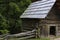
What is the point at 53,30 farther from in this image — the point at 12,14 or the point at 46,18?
the point at 12,14

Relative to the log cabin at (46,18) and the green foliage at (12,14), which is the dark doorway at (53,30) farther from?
the green foliage at (12,14)

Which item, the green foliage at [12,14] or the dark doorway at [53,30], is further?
the green foliage at [12,14]

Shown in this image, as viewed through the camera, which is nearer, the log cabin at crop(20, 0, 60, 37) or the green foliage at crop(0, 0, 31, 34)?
the log cabin at crop(20, 0, 60, 37)

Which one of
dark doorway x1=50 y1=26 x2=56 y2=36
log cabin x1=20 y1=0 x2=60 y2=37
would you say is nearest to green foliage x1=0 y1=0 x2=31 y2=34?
dark doorway x1=50 y1=26 x2=56 y2=36

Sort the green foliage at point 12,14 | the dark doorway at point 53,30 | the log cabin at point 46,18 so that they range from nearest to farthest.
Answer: the log cabin at point 46,18
the dark doorway at point 53,30
the green foliage at point 12,14

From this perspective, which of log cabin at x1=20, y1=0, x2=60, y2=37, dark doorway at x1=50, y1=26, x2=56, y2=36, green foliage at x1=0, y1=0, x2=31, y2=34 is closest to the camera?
log cabin at x1=20, y1=0, x2=60, y2=37

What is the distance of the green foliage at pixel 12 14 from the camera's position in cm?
2286

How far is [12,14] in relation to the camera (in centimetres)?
2344

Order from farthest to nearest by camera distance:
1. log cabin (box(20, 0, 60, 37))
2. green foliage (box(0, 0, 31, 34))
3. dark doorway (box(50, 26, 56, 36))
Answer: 1. green foliage (box(0, 0, 31, 34))
2. dark doorway (box(50, 26, 56, 36))
3. log cabin (box(20, 0, 60, 37))

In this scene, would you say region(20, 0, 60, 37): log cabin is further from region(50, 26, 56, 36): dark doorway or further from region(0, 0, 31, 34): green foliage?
region(0, 0, 31, 34): green foliage

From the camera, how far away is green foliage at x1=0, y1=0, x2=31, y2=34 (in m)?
22.9

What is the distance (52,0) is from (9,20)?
8672 millimetres

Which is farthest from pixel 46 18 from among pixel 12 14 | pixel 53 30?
pixel 12 14

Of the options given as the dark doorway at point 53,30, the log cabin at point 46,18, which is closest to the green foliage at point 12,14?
the dark doorway at point 53,30
